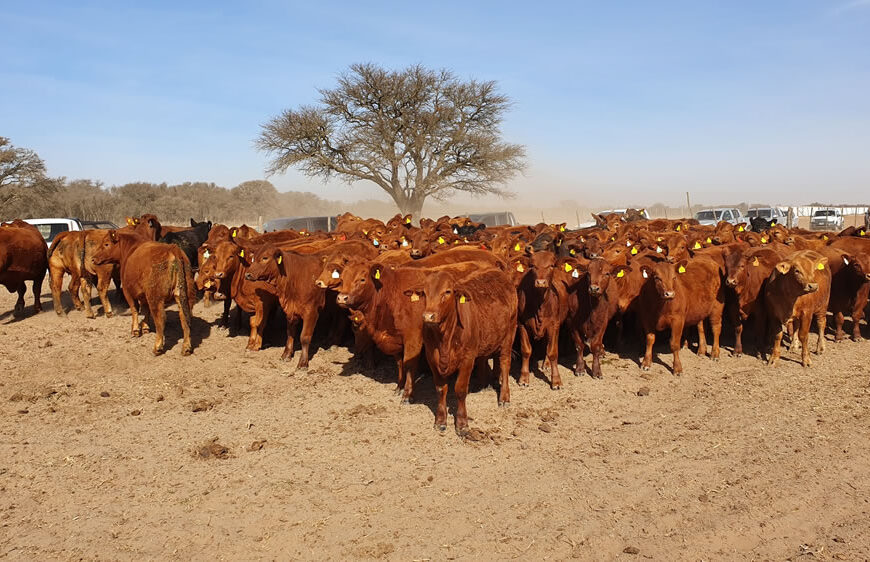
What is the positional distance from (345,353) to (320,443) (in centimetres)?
365

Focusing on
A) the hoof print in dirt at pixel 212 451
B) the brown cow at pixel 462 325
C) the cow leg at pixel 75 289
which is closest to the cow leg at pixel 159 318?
the hoof print in dirt at pixel 212 451

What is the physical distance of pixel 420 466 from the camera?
5.84 m

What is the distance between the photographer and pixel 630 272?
9.47 m

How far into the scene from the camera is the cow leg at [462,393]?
6.52 m

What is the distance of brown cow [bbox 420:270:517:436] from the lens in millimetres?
6156

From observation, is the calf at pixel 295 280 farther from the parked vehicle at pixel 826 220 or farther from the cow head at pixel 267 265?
the parked vehicle at pixel 826 220

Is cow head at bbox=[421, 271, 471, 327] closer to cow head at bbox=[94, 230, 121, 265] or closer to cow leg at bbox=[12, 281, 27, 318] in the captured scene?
cow head at bbox=[94, 230, 121, 265]

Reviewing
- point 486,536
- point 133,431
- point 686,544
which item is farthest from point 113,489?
point 686,544

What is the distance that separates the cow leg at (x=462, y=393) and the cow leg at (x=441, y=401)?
0.13 meters

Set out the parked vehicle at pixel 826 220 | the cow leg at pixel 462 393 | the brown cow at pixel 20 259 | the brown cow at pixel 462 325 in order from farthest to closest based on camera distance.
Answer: the parked vehicle at pixel 826 220, the brown cow at pixel 20 259, the cow leg at pixel 462 393, the brown cow at pixel 462 325

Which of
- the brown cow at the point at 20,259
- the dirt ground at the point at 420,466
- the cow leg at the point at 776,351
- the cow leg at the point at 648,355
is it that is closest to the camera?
the dirt ground at the point at 420,466

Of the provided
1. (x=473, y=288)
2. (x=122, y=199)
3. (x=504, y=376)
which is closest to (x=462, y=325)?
(x=473, y=288)

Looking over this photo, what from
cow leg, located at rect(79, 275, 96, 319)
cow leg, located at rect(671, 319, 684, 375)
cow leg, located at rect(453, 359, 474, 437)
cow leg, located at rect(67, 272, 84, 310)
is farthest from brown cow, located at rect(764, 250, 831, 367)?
cow leg, located at rect(67, 272, 84, 310)

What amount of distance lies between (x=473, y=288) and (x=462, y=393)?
115 centimetres
